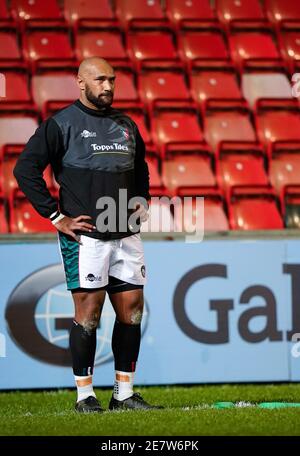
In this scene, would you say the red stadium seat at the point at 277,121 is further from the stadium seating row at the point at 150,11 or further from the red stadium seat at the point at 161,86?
the stadium seating row at the point at 150,11

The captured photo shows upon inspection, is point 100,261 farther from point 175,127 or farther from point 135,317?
point 175,127

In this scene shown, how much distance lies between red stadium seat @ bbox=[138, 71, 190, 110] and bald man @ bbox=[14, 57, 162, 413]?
4353mm

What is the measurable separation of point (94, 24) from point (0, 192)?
9.90 ft

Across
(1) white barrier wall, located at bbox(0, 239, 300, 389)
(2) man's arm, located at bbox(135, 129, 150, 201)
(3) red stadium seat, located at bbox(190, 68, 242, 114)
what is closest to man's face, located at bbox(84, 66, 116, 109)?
(2) man's arm, located at bbox(135, 129, 150, 201)

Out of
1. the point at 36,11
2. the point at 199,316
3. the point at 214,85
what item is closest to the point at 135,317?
the point at 199,316

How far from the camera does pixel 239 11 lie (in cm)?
1117

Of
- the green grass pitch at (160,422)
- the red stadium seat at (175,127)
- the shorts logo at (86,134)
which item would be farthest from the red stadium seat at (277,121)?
the shorts logo at (86,134)

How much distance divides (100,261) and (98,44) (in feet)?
17.9

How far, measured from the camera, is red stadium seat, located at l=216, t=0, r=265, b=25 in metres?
11.1

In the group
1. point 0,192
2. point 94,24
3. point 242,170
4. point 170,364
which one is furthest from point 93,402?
point 94,24
